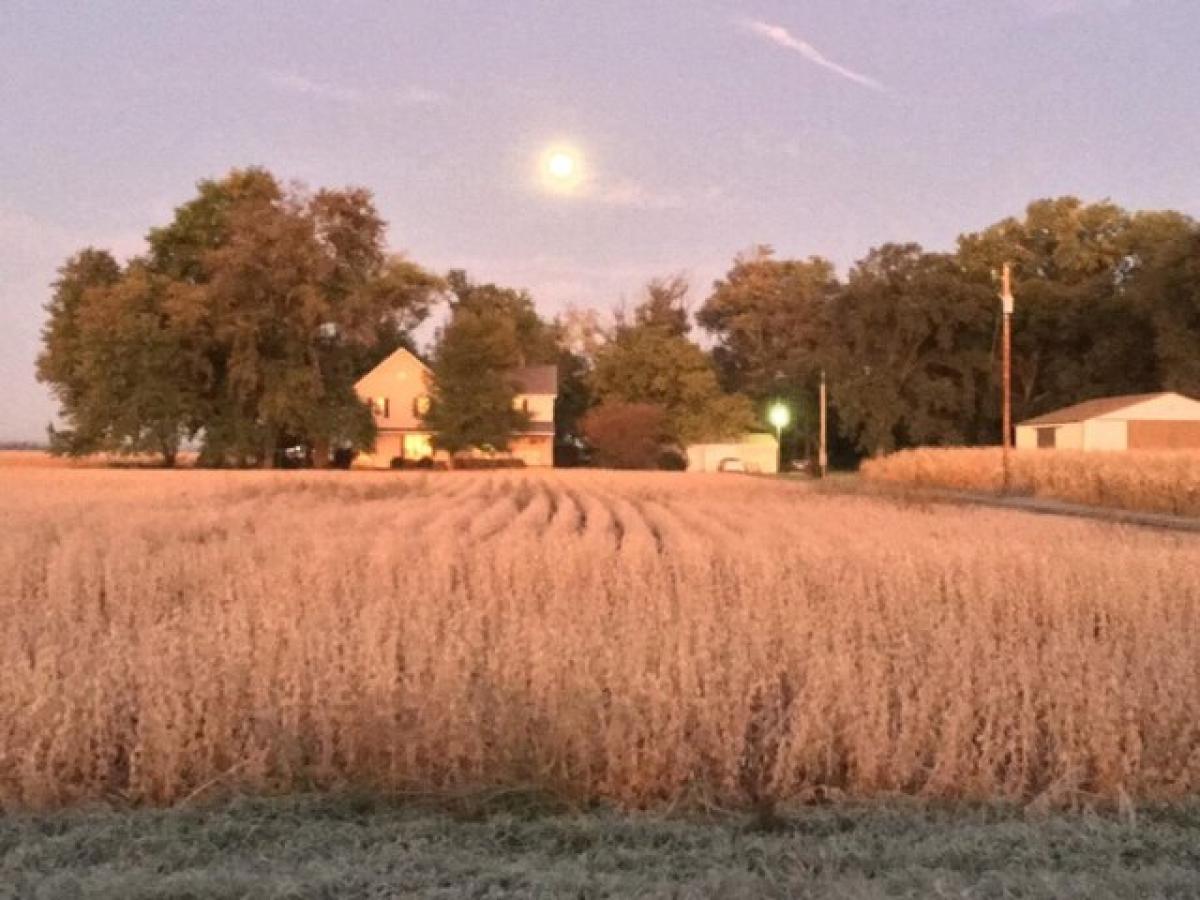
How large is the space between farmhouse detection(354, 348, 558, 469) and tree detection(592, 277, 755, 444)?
5307mm

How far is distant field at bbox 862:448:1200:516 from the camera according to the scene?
100 feet

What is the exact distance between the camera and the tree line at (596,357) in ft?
198

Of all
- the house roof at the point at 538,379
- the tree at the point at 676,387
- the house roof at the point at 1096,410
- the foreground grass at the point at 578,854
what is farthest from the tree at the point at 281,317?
the foreground grass at the point at 578,854

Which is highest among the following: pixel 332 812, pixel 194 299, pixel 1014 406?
pixel 194 299

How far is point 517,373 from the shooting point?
79.6 metres

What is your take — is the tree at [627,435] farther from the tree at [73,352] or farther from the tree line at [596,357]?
the tree at [73,352]

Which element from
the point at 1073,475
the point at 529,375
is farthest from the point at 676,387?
the point at 1073,475

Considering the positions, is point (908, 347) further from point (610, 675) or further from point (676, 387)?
point (610, 675)

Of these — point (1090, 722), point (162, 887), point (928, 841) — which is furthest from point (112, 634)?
point (1090, 722)

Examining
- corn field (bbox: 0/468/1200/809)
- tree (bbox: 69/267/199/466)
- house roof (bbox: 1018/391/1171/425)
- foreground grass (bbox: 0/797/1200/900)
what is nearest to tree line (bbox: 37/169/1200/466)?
tree (bbox: 69/267/199/466)

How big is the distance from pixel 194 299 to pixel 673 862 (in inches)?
2345

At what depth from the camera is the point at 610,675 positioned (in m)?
7.21

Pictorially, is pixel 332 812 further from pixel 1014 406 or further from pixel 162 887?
pixel 1014 406

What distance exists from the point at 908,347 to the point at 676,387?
16249 millimetres
